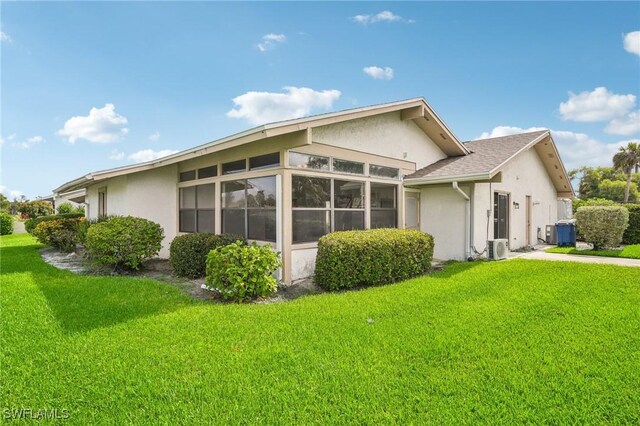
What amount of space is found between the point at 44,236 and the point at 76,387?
16.1 meters

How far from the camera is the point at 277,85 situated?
531 inches

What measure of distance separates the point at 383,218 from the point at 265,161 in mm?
4277

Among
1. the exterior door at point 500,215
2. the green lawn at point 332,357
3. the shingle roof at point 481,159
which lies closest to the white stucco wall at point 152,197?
the green lawn at point 332,357

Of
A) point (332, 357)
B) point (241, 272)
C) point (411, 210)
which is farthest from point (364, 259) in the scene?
point (411, 210)

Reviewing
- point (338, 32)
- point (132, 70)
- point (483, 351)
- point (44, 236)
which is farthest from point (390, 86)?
point (44, 236)

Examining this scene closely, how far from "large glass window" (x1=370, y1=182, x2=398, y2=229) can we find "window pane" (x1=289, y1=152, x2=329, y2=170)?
210cm

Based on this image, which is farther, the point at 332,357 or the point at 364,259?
the point at 364,259

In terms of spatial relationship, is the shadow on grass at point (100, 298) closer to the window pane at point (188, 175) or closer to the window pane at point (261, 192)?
the window pane at point (261, 192)

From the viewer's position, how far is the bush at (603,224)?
490 inches

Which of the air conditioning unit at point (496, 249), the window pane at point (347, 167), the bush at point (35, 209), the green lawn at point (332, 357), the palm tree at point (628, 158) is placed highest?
the palm tree at point (628, 158)

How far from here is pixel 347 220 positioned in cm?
951

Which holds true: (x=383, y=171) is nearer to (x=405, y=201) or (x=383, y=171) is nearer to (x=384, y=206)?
(x=384, y=206)

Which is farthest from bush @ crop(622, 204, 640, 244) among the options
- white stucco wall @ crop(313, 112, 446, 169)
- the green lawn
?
the green lawn

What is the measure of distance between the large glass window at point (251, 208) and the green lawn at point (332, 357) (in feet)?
8.42
